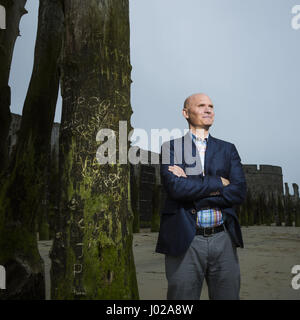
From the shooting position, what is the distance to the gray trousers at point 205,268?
2.00 metres

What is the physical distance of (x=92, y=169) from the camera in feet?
7.47

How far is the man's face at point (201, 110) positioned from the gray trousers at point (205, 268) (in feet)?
2.35

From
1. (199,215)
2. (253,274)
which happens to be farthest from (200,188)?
(253,274)

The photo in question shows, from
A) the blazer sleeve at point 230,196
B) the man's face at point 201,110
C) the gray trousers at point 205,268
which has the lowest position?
the gray trousers at point 205,268

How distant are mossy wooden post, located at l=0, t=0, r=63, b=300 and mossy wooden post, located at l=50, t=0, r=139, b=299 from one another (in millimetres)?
1061

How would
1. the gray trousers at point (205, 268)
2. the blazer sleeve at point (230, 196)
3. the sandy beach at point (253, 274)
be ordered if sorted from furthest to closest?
the sandy beach at point (253, 274) → the blazer sleeve at point (230, 196) → the gray trousers at point (205, 268)

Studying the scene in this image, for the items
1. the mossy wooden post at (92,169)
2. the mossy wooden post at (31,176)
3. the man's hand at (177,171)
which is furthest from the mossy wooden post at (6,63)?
the man's hand at (177,171)

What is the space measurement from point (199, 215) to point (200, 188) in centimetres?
17

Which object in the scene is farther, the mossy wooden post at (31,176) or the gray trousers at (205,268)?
the mossy wooden post at (31,176)

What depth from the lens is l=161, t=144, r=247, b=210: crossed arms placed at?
6.76 ft

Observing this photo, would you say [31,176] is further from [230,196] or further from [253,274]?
[253,274]

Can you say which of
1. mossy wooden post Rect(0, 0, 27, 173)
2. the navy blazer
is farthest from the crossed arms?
mossy wooden post Rect(0, 0, 27, 173)
